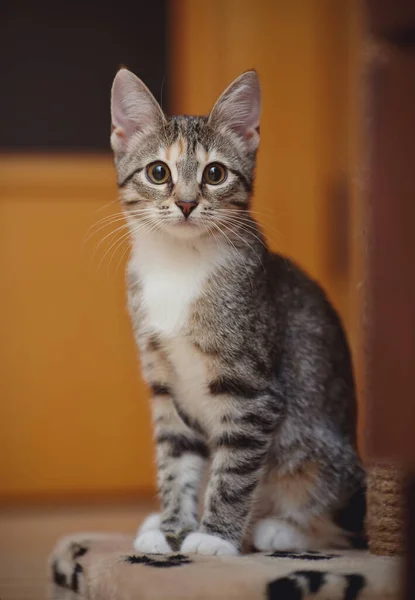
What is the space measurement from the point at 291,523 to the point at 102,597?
443mm

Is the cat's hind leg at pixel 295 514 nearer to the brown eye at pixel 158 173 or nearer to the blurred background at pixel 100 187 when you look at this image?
the brown eye at pixel 158 173

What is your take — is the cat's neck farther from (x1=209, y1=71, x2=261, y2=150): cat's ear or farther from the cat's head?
(x1=209, y1=71, x2=261, y2=150): cat's ear

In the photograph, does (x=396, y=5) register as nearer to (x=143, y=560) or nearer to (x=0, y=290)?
(x=143, y=560)

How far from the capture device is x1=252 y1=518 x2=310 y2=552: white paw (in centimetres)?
173

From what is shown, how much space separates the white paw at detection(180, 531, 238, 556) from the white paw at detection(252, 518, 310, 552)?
0.12 metres

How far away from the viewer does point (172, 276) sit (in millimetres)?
1734

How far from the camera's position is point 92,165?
3.52 m

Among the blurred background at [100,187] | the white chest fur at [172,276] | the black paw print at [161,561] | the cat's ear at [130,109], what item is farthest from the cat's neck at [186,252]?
the blurred background at [100,187]

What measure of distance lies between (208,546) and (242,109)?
849mm

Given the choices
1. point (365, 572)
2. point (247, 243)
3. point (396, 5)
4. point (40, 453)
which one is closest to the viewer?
point (396, 5)

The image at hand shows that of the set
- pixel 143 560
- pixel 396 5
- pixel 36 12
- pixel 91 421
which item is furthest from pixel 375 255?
pixel 36 12

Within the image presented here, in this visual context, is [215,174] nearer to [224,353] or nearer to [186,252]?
[186,252]

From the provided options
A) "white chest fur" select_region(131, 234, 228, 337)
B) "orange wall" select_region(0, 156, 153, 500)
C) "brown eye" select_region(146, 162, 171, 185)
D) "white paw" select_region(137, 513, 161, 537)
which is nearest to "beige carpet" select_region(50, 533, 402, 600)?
"white paw" select_region(137, 513, 161, 537)

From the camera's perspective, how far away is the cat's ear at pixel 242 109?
1.78 meters
